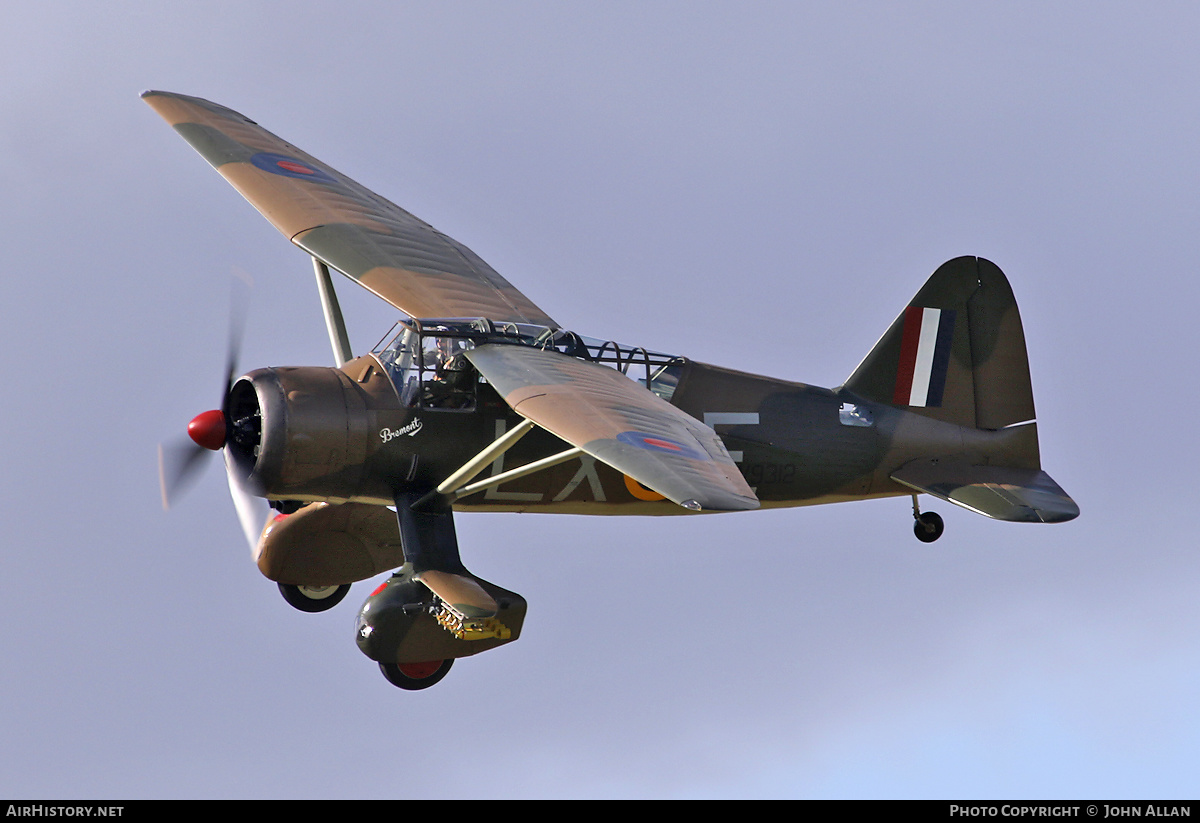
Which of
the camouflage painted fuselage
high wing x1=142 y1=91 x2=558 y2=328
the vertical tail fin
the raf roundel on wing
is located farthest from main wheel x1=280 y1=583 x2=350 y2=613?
the vertical tail fin

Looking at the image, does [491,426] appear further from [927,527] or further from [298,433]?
[927,527]

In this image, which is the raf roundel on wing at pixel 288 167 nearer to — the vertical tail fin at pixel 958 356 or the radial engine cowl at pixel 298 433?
the radial engine cowl at pixel 298 433

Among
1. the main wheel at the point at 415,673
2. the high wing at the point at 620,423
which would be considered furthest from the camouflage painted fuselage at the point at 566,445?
the main wheel at the point at 415,673

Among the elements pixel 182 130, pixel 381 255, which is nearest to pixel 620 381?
pixel 381 255

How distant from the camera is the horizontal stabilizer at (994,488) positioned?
18328 mm

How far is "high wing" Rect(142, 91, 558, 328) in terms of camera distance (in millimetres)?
18062

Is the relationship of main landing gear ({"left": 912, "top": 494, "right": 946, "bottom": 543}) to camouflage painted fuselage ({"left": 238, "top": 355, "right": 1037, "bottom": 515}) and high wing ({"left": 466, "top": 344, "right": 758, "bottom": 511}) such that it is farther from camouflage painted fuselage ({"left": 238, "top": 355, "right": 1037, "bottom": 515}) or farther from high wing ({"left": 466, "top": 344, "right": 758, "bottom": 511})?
high wing ({"left": 466, "top": 344, "right": 758, "bottom": 511})

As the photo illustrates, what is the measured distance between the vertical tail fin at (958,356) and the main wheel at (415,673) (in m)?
5.57

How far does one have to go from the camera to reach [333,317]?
61.4ft

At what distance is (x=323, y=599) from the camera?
1972 cm

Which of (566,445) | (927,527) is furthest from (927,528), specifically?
(566,445)

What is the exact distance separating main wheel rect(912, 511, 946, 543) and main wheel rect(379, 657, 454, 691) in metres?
5.52

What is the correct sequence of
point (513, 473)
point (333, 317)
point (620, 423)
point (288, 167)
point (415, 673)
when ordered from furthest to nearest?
point (288, 167) < point (333, 317) < point (415, 673) < point (513, 473) < point (620, 423)

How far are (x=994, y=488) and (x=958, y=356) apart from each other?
176 cm
